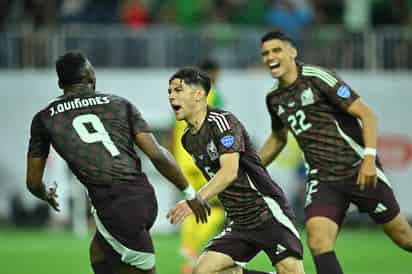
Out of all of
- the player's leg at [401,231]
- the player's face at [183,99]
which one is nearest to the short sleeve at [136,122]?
the player's face at [183,99]

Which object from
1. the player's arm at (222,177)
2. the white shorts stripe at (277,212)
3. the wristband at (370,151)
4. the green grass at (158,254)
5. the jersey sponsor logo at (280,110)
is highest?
the jersey sponsor logo at (280,110)

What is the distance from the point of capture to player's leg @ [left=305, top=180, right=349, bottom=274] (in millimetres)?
10398

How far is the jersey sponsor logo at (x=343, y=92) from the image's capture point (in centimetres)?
1062

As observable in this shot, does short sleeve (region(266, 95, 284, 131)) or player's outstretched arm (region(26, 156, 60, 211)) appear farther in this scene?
short sleeve (region(266, 95, 284, 131))

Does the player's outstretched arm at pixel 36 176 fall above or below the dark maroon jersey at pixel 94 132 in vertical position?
below

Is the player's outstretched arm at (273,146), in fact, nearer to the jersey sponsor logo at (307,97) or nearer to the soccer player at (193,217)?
the jersey sponsor logo at (307,97)

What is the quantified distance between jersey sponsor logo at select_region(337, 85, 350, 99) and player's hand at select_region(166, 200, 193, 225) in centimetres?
254

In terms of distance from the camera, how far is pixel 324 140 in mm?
10859

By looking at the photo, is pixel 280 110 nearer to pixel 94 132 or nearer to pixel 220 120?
pixel 220 120

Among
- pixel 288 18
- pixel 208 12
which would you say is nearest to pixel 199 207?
pixel 288 18

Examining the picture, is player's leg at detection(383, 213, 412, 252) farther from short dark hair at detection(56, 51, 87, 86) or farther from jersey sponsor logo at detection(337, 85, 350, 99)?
short dark hair at detection(56, 51, 87, 86)

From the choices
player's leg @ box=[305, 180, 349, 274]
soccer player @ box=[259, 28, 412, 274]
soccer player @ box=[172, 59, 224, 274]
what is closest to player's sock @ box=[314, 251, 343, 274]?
player's leg @ box=[305, 180, 349, 274]

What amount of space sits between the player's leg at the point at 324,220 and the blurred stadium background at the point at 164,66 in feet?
27.9

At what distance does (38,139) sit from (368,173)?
110 inches
